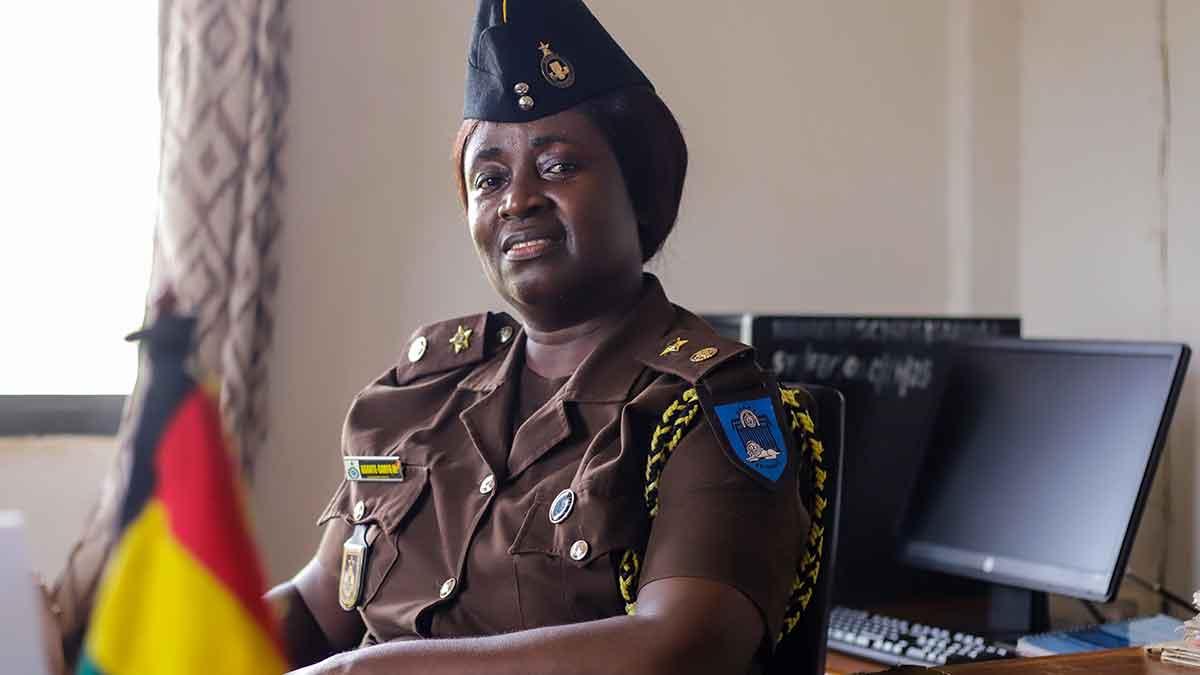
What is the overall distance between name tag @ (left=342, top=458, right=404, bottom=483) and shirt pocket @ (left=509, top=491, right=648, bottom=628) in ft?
0.64

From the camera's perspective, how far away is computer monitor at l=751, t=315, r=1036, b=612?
2.06 meters

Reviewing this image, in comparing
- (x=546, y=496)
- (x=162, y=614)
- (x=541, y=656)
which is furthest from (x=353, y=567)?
(x=162, y=614)

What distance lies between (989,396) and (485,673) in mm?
1222

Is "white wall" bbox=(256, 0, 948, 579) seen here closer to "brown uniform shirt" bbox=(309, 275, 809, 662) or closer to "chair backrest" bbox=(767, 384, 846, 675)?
"brown uniform shirt" bbox=(309, 275, 809, 662)

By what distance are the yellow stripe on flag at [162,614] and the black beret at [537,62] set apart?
816mm

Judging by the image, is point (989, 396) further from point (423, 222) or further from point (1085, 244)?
point (423, 222)

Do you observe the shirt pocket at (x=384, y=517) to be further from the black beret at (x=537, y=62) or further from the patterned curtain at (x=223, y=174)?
the patterned curtain at (x=223, y=174)

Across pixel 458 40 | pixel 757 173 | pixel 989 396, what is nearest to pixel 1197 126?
pixel 989 396

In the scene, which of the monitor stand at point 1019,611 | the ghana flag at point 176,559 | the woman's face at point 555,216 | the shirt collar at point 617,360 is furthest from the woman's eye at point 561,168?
the monitor stand at point 1019,611

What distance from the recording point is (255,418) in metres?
1.95

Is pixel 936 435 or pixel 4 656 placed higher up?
pixel 4 656

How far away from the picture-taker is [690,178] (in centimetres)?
240

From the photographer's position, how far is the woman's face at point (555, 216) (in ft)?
4.11

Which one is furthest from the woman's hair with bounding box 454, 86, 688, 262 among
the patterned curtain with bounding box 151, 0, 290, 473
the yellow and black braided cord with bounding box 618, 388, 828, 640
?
the patterned curtain with bounding box 151, 0, 290, 473
